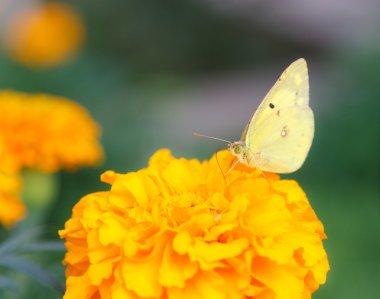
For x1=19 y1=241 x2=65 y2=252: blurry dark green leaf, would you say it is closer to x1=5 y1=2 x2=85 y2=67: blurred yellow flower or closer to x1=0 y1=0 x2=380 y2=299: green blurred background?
x1=0 y1=0 x2=380 y2=299: green blurred background

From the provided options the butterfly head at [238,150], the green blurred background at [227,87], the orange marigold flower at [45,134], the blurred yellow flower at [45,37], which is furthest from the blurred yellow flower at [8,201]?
the blurred yellow flower at [45,37]

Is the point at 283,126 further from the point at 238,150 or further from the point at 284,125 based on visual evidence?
the point at 238,150

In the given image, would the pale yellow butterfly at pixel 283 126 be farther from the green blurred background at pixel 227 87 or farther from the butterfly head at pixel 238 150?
the green blurred background at pixel 227 87

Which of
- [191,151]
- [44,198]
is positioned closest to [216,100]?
[191,151]

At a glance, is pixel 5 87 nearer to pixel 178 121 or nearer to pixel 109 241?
pixel 178 121

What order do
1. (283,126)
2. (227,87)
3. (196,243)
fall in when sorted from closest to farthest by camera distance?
(196,243) < (283,126) < (227,87)

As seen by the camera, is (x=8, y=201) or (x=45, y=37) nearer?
(x=8, y=201)

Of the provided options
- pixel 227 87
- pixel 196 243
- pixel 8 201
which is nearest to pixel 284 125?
pixel 196 243
